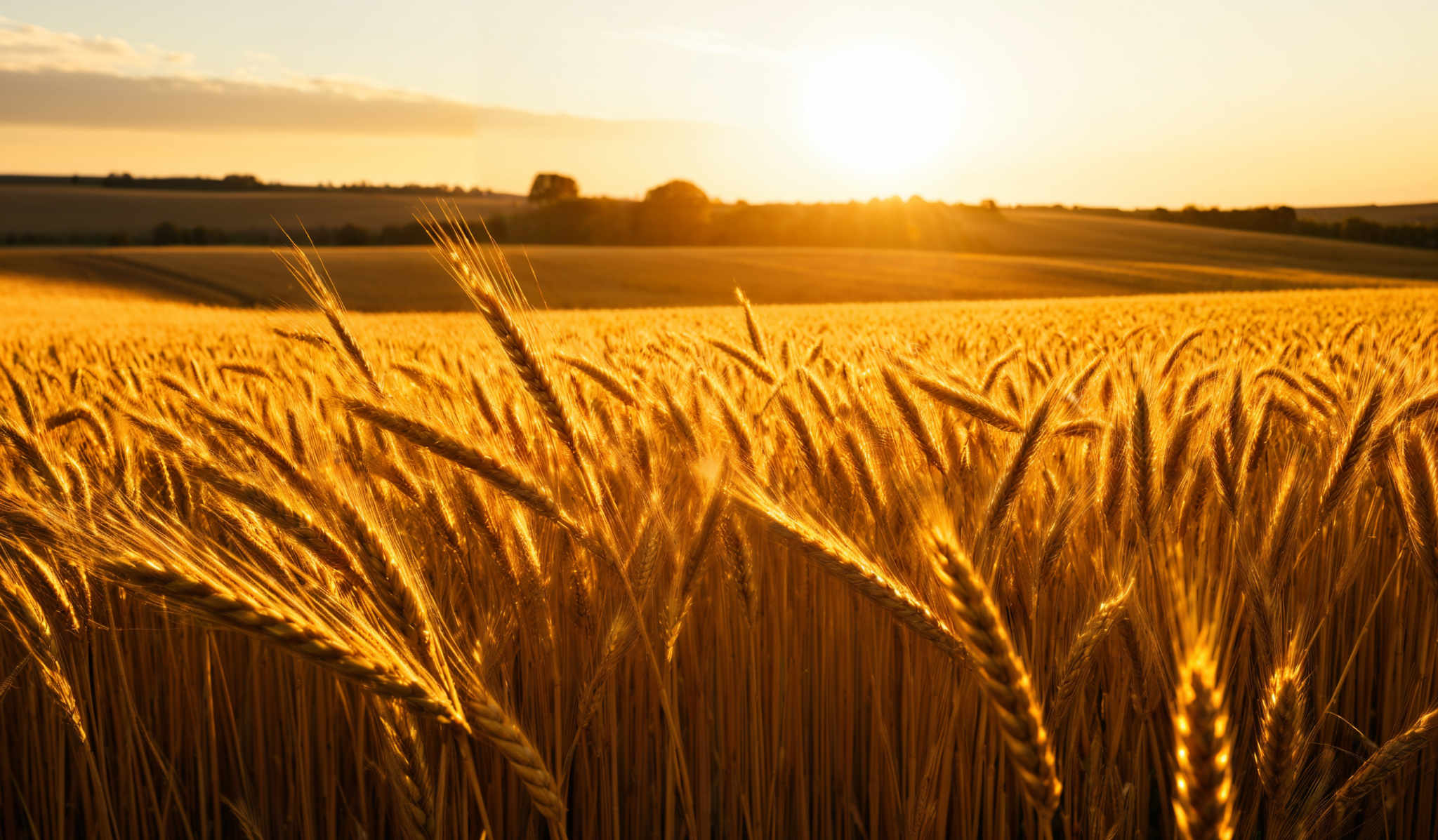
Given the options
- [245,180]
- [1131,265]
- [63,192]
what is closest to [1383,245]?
[1131,265]

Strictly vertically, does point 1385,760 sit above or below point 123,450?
below

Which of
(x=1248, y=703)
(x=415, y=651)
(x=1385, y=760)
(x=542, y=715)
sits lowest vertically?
(x=1248, y=703)

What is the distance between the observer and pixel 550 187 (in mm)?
69375

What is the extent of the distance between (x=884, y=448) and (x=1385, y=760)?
3.46 feet

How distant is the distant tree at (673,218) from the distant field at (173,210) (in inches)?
541

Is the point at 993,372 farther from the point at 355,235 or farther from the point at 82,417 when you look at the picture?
the point at 355,235

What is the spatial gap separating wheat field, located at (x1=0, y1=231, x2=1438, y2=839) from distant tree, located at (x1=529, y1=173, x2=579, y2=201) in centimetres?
6933

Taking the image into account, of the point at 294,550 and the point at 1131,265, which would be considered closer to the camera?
the point at 294,550

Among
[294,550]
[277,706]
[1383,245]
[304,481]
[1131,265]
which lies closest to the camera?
[294,550]

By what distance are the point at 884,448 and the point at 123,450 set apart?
217 cm

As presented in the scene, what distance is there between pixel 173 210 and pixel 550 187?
2623cm

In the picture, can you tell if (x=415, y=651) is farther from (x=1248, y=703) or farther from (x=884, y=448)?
(x=1248, y=703)

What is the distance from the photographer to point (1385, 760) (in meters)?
1.11

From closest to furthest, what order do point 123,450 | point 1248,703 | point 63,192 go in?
point 1248,703 < point 123,450 < point 63,192
